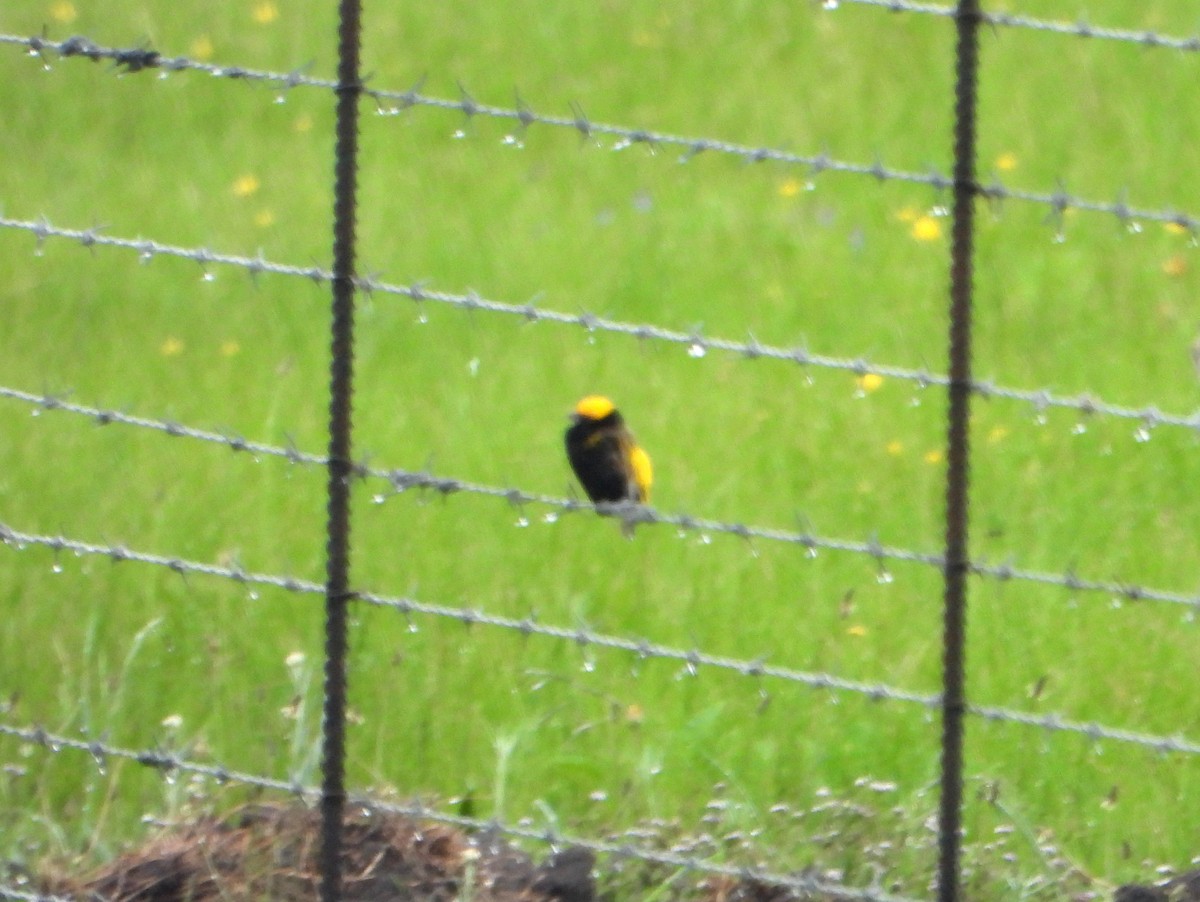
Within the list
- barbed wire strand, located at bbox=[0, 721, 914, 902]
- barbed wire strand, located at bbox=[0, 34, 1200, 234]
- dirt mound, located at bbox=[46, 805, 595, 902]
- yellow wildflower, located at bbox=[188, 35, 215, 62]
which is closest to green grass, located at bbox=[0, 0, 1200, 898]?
yellow wildflower, located at bbox=[188, 35, 215, 62]

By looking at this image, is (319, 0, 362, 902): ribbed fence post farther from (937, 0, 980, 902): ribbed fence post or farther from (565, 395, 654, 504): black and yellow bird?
(937, 0, 980, 902): ribbed fence post

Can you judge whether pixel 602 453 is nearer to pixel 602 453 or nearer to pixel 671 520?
pixel 602 453

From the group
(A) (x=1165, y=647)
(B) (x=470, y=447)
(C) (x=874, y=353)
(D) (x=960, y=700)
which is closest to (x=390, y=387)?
(B) (x=470, y=447)

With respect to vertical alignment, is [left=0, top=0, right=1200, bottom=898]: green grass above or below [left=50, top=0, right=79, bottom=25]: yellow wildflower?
below

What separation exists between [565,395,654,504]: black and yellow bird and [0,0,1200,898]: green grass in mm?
508

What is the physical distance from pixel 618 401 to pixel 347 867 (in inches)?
112

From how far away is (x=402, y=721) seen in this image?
4.91 metres

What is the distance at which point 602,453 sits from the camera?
13.2 ft

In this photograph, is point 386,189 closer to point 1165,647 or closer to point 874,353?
point 874,353

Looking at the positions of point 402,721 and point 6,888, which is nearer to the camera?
point 6,888

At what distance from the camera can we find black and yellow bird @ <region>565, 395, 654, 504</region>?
4.01 m

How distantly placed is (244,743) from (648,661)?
1040 millimetres

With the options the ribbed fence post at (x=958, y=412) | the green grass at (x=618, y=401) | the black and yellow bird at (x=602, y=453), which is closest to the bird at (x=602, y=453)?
the black and yellow bird at (x=602, y=453)

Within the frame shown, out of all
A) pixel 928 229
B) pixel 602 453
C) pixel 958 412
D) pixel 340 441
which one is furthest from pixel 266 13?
pixel 958 412
